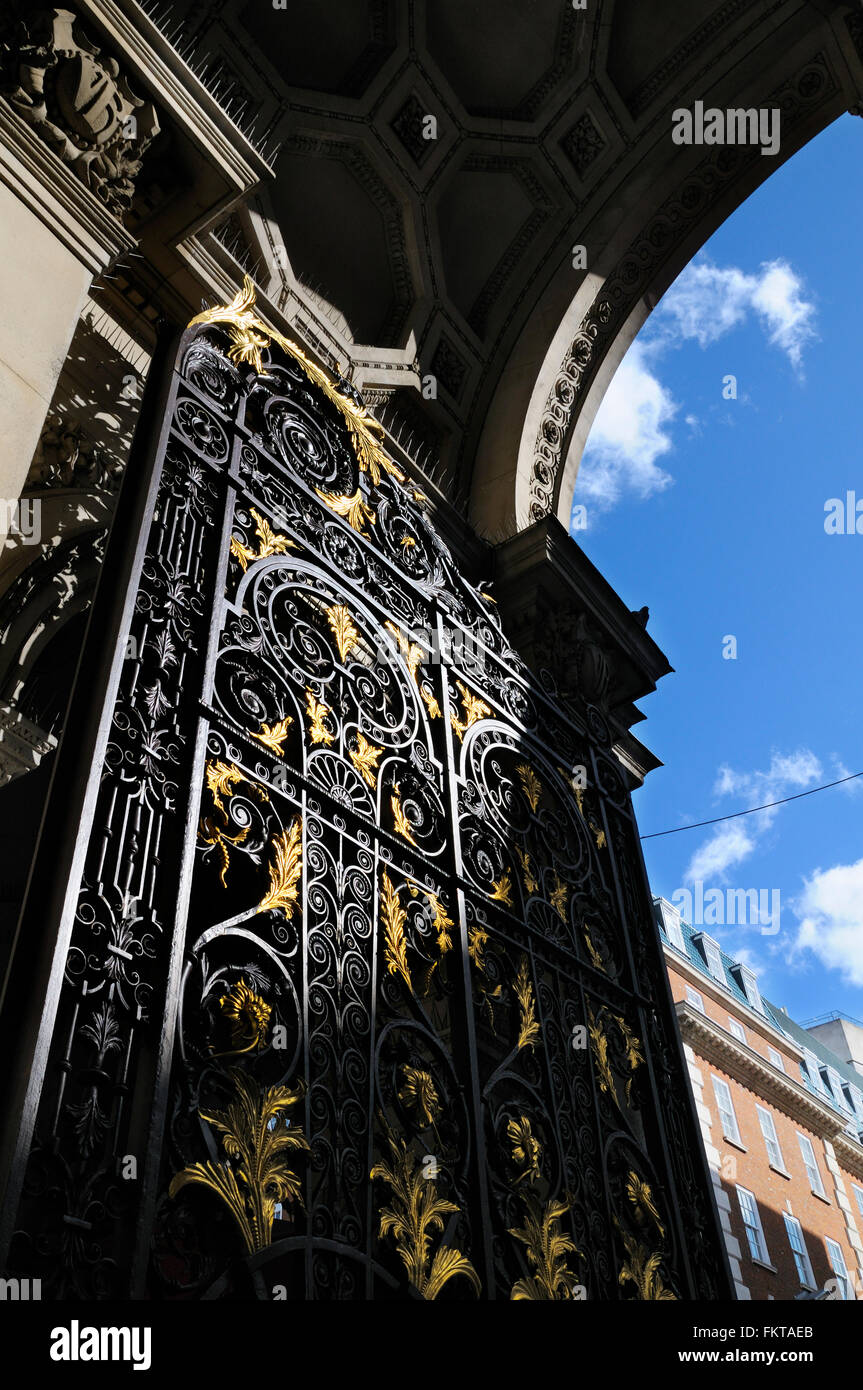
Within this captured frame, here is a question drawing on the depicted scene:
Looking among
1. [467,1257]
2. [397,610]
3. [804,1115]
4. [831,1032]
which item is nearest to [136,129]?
[397,610]

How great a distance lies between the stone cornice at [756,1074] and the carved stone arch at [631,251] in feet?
68.3

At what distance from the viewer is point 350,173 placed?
8.05 meters

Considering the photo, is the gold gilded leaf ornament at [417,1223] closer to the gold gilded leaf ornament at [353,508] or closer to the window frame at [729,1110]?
the gold gilded leaf ornament at [353,508]

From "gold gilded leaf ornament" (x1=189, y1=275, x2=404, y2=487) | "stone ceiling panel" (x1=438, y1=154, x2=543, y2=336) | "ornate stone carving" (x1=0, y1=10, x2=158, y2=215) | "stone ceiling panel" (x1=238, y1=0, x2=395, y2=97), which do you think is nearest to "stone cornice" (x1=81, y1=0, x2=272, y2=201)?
"ornate stone carving" (x1=0, y1=10, x2=158, y2=215)

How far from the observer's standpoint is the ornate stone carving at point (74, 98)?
3682 millimetres

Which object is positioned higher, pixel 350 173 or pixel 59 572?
pixel 350 173

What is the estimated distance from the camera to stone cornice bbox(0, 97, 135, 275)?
3.58m

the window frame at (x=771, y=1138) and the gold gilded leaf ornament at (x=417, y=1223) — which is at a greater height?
the window frame at (x=771, y=1138)

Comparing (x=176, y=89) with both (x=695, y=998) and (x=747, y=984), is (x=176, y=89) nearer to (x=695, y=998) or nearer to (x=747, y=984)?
(x=695, y=998)

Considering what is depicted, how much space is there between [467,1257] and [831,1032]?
5055cm

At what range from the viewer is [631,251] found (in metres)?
8.32

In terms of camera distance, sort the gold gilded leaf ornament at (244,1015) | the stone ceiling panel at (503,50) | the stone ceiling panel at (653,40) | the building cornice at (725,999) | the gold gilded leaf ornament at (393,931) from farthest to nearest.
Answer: the building cornice at (725,999) < the stone ceiling panel at (653,40) < the stone ceiling panel at (503,50) < the gold gilded leaf ornament at (393,931) < the gold gilded leaf ornament at (244,1015)

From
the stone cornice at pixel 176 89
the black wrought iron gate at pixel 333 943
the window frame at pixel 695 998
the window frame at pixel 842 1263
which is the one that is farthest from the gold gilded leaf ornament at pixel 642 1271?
the window frame at pixel 842 1263
